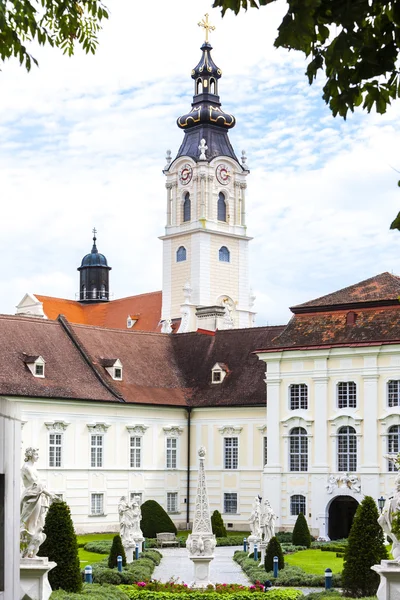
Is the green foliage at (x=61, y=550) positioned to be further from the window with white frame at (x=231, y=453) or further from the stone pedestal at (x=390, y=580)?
the window with white frame at (x=231, y=453)

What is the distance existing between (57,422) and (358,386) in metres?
11.6

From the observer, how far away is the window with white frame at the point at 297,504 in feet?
145

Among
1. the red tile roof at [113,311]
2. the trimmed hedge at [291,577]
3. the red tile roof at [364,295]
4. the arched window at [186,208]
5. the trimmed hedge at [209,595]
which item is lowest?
the trimmed hedge at [291,577]

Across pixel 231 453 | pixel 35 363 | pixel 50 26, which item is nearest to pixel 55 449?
pixel 35 363

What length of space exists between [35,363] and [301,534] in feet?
39.8

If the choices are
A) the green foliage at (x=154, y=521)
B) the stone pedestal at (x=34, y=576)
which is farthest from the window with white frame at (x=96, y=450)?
the stone pedestal at (x=34, y=576)

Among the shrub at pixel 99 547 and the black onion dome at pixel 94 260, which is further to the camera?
the black onion dome at pixel 94 260

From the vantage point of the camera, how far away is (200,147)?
81.3 meters

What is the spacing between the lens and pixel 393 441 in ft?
139

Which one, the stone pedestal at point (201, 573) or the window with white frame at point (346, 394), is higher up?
the window with white frame at point (346, 394)

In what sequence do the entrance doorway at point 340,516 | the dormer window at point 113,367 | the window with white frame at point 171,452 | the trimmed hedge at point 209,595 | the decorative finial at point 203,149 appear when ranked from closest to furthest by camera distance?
the trimmed hedge at point 209,595 < the entrance doorway at point 340,516 < the dormer window at point 113,367 < the window with white frame at point 171,452 < the decorative finial at point 203,149

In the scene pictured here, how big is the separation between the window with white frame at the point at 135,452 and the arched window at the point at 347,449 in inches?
347

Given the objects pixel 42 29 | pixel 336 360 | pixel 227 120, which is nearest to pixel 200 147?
pixel 227 120

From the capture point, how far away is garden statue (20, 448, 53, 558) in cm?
1975
